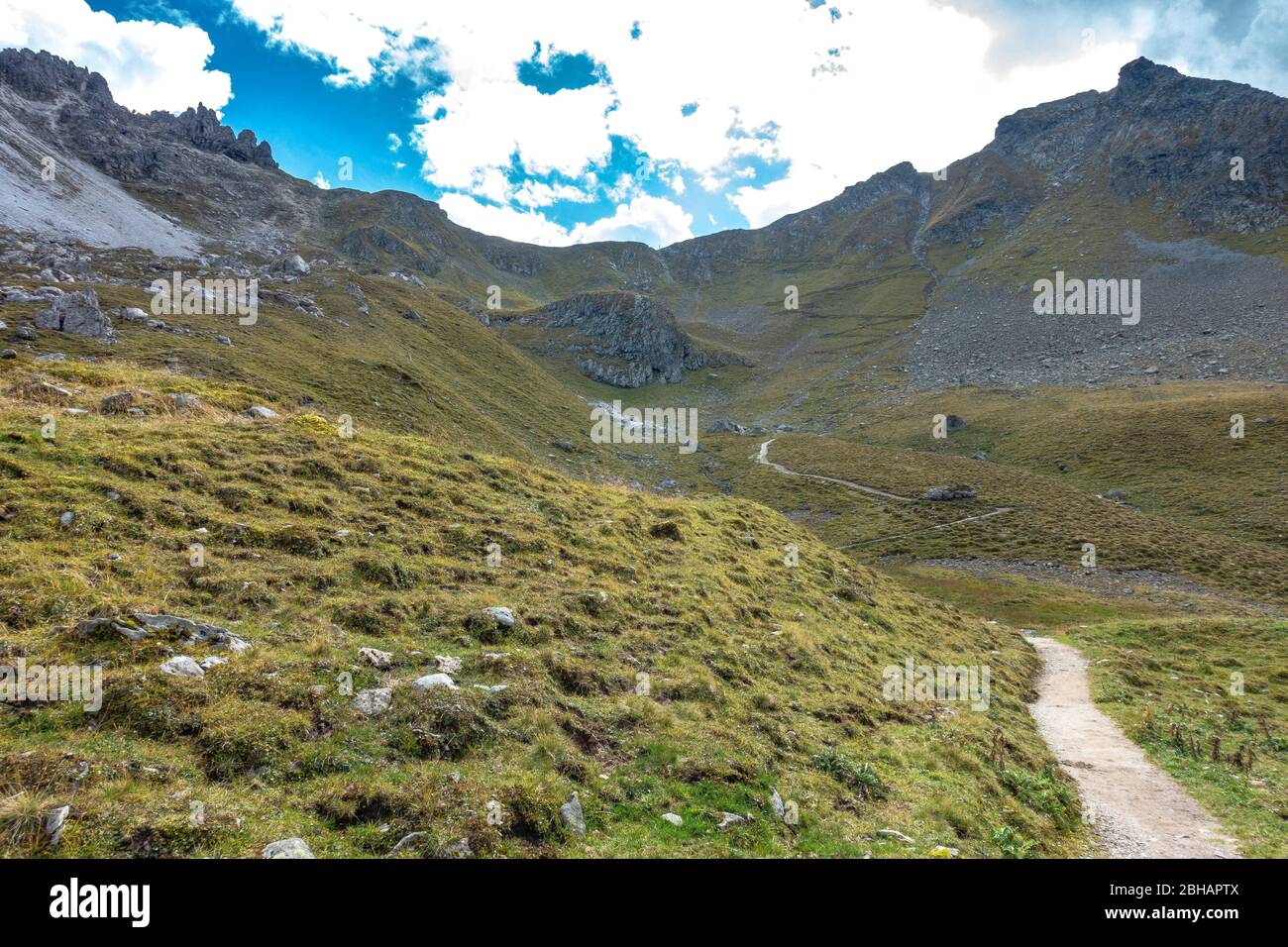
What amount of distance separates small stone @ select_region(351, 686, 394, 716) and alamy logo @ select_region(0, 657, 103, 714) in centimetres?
336

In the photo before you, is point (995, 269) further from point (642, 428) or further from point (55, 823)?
point (55, 823)

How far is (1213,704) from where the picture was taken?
907 inches

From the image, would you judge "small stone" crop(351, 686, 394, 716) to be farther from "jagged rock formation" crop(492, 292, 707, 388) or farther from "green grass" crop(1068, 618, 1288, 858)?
"jagged rock formation" crop(492, 292, 707, 388)

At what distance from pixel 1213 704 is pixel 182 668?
34697 mm

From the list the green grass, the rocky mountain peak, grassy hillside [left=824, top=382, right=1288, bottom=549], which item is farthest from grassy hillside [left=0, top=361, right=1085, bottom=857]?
the rocky mountain peak

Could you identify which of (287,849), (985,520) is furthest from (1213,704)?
(985,520)

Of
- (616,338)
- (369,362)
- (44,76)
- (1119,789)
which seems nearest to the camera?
(1119,789)

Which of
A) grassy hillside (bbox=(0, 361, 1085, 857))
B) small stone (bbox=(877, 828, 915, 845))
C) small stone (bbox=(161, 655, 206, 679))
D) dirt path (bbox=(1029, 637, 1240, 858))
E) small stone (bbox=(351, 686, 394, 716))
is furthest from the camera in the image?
dirt path (bbox=(1029, 637, 1240, 858))

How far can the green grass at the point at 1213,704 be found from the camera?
13.8 m

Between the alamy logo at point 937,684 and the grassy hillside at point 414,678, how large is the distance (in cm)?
78

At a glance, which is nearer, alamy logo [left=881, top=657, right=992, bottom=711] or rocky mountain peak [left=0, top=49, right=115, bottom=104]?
alamy logo [left=881, top=657, right=992, bottom=711]

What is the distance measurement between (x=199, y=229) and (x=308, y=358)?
12773 centimetres
